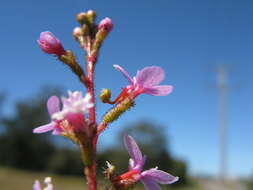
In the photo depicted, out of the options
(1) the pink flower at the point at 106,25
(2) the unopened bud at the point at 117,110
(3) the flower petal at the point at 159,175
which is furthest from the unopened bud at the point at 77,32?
(3) the flower petal at the point at 159,175

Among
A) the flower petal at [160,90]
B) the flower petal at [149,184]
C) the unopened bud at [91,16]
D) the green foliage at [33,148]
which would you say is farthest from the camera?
the green foliage at [33,148]

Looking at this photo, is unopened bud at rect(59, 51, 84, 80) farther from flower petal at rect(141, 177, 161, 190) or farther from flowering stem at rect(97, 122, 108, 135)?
flower petal at rect(141, 177, 161, 190)

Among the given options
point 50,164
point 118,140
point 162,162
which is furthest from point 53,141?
point 162,162

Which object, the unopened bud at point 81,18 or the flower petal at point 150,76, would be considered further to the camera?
the unopened bud at point 81,18

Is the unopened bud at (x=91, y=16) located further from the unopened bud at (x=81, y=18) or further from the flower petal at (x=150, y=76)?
the flower petal at (x=150, y=76)

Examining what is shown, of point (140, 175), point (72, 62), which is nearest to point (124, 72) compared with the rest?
point (72, 62)

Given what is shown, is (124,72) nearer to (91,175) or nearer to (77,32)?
(77,32)

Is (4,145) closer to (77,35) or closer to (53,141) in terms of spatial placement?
(53,141)

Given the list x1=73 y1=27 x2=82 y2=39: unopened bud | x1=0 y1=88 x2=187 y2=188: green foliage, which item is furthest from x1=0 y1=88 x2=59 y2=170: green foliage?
x1=73 y1=27 x2=82 y2=39: unopened bud
